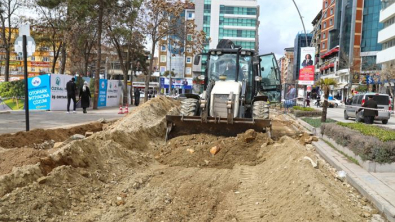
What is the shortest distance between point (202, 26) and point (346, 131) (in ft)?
240

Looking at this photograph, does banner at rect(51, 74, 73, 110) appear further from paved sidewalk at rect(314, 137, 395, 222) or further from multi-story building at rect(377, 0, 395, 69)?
multi-story building at rect(377, 0, 395, 69)

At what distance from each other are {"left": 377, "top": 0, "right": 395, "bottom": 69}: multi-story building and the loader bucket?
34.1m

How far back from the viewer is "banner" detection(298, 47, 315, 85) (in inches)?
891

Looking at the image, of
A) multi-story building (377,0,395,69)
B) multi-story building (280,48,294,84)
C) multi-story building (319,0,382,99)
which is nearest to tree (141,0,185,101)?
multi-story building (377,0,395,69)

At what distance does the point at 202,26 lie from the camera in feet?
260

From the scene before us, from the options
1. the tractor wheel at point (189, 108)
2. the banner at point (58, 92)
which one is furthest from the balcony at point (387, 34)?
the tractor wheel at point (189, 108)

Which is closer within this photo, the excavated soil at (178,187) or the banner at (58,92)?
the excavated soil at (178,187)

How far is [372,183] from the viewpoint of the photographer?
19.2 feet

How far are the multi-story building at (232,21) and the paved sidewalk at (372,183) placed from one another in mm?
70823

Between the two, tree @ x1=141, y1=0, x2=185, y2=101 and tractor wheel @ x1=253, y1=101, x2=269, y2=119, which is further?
tree @ x1=141, y1=0, x2=185, y2=101

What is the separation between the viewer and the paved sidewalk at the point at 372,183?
Result: 4.73 metres

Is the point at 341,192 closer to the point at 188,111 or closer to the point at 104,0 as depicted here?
the point at 188,111

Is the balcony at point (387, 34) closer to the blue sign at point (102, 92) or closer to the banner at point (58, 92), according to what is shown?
the blue sign at point (102, 92)

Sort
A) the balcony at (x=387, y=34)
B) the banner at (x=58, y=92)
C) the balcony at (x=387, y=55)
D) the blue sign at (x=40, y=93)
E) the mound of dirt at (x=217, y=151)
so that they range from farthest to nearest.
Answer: the balcony at (x=387, y=34) → the balcony at (x=387, y=55) → the banner at (x=58, y=92) → the blue sign at (x=40, y=93) → the mound of dirt at (x=217, y=151)
